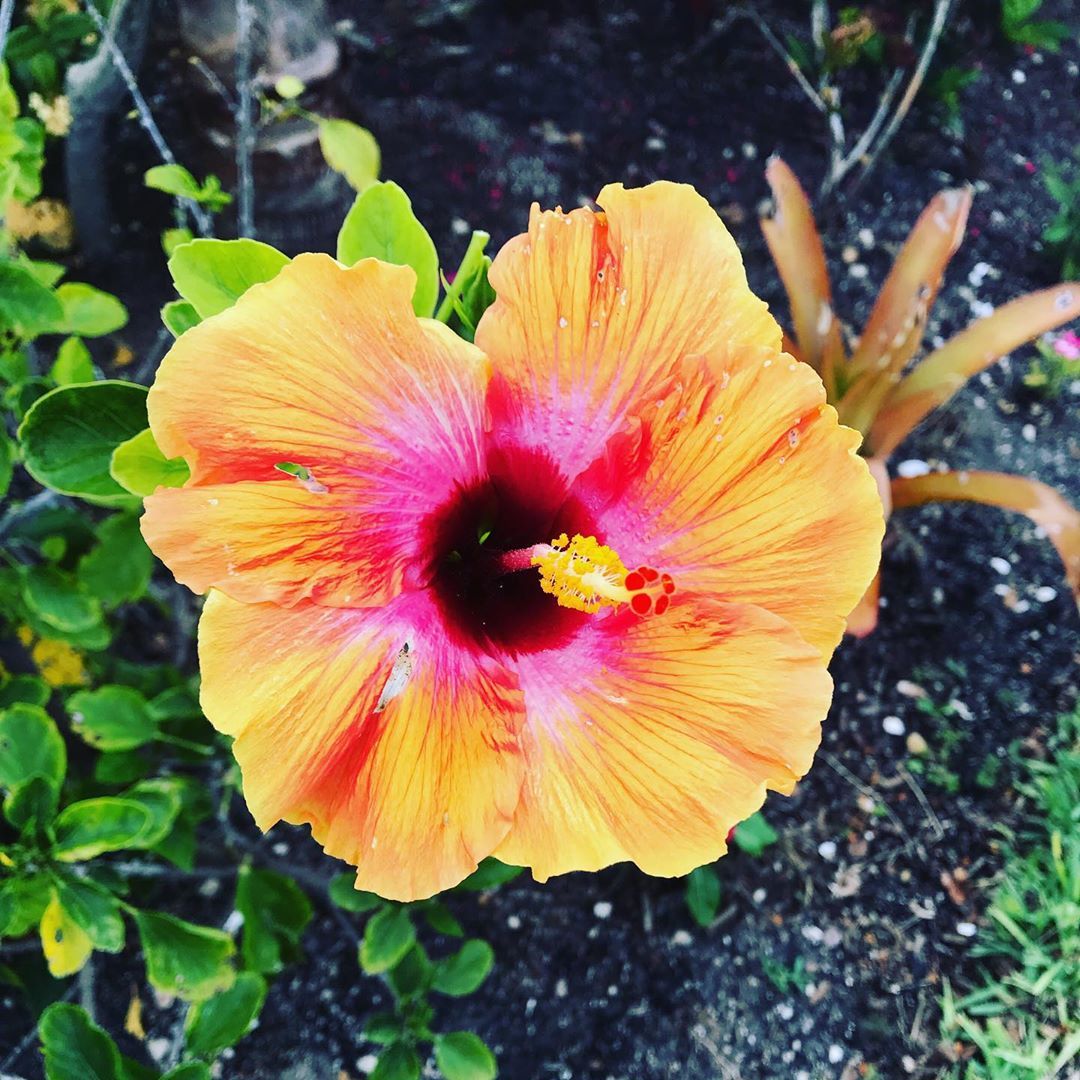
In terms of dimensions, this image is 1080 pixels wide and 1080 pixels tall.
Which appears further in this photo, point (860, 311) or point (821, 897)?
point (860, 311)

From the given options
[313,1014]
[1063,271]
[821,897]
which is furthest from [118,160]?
[1063,271]

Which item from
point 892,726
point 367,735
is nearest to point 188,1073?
point 367,735

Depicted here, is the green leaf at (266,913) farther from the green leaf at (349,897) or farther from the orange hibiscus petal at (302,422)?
the orange hibiscus petal at (302,422)

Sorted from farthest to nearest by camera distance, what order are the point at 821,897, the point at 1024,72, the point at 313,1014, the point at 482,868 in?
the point at 1024,72, the point at 821,897, the point at 313,1014, the point at 482,868

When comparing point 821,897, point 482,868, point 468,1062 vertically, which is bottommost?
point 821,897

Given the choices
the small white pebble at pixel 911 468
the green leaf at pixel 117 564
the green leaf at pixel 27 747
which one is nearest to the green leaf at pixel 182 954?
the green leaf at pixel 27 747

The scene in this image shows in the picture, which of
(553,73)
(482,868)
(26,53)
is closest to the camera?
(482,868)

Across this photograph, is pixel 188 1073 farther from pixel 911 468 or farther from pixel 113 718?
pixel 911 468

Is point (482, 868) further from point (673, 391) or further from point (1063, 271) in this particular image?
point (1063, 271)
